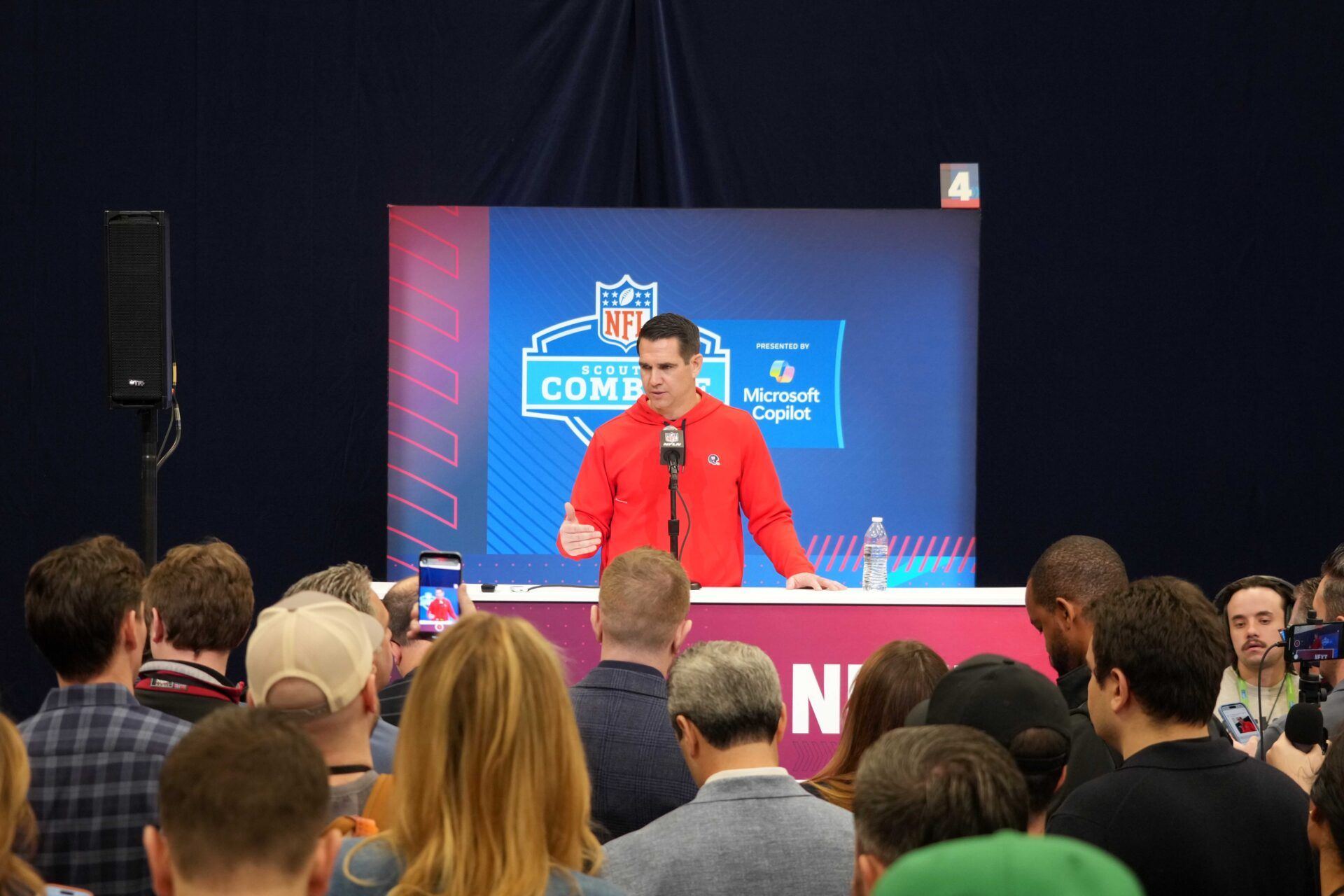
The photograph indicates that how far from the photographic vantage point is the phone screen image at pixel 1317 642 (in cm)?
273

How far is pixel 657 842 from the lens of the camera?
189cm

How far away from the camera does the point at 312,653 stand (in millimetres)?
1866

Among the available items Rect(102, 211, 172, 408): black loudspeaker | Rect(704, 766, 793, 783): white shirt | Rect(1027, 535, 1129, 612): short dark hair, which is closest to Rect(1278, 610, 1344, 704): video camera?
Rect(1027, 535, 1129, 612): short dark hair

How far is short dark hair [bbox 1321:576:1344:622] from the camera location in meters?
3.28

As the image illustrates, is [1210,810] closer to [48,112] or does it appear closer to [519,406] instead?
[519,406]

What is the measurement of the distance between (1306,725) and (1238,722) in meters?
0.73

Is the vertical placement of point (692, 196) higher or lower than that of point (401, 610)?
higher

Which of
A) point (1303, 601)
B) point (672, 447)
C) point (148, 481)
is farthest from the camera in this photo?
point (148, 481)

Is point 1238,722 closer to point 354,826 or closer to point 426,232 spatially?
point 354,826

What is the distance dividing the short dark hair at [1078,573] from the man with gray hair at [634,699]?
886mm

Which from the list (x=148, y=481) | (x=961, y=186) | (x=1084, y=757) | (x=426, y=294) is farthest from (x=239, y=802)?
(x=961, y=186)

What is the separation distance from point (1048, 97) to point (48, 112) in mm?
4948

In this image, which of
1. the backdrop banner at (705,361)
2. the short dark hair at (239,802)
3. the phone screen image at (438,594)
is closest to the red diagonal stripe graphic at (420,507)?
the backdrop banner at (705,361)

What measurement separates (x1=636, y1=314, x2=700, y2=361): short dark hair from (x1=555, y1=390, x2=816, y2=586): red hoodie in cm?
30
